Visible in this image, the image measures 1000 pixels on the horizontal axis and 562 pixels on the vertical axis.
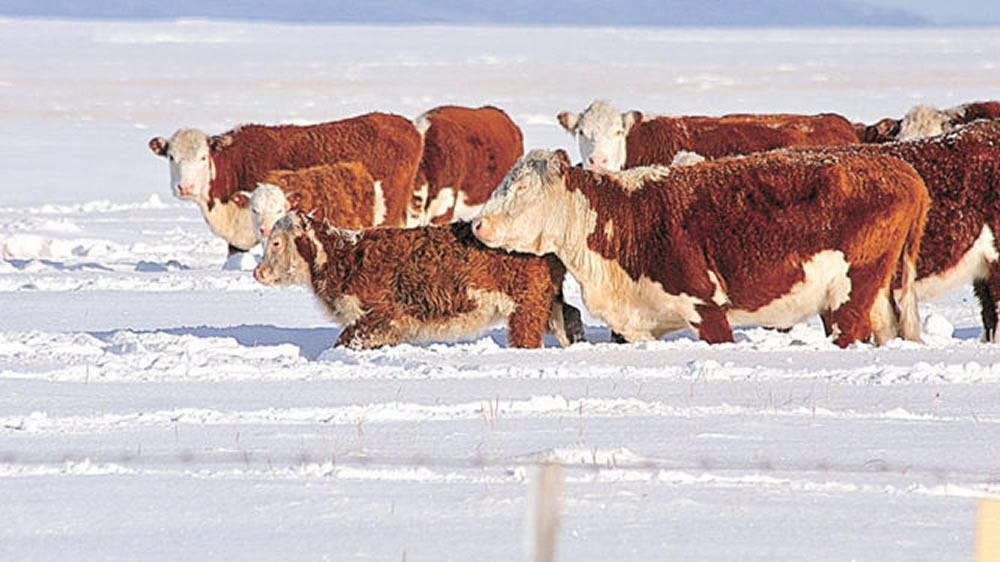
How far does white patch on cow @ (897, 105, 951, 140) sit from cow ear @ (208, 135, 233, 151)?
6845mm

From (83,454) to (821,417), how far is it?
2.97 m

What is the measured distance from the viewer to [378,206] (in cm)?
1716

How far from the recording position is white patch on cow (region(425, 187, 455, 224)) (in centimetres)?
1950

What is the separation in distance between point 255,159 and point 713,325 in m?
8.73

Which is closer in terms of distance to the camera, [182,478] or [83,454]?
[182,478]

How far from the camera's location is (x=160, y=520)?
5.25m

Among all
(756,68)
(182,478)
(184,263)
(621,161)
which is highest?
(182,478)

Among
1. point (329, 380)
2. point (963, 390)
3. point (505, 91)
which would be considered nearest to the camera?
point (963, 390)

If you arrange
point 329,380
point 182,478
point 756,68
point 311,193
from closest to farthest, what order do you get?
point 182,478 < point 329,380 < point 311,193 < point 756,68

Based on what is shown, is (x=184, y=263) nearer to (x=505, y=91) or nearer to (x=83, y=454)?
(x=83, y=454)

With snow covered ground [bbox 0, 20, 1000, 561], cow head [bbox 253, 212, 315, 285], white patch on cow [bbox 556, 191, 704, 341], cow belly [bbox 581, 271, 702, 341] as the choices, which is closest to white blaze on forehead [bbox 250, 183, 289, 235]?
snow covered ground [bbox 0, 20, 1000, 561]

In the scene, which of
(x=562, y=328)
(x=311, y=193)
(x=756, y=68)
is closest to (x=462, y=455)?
(x=562, y=328)

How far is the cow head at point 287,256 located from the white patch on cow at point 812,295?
8.65 ft

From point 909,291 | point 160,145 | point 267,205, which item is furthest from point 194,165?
point 909,291
